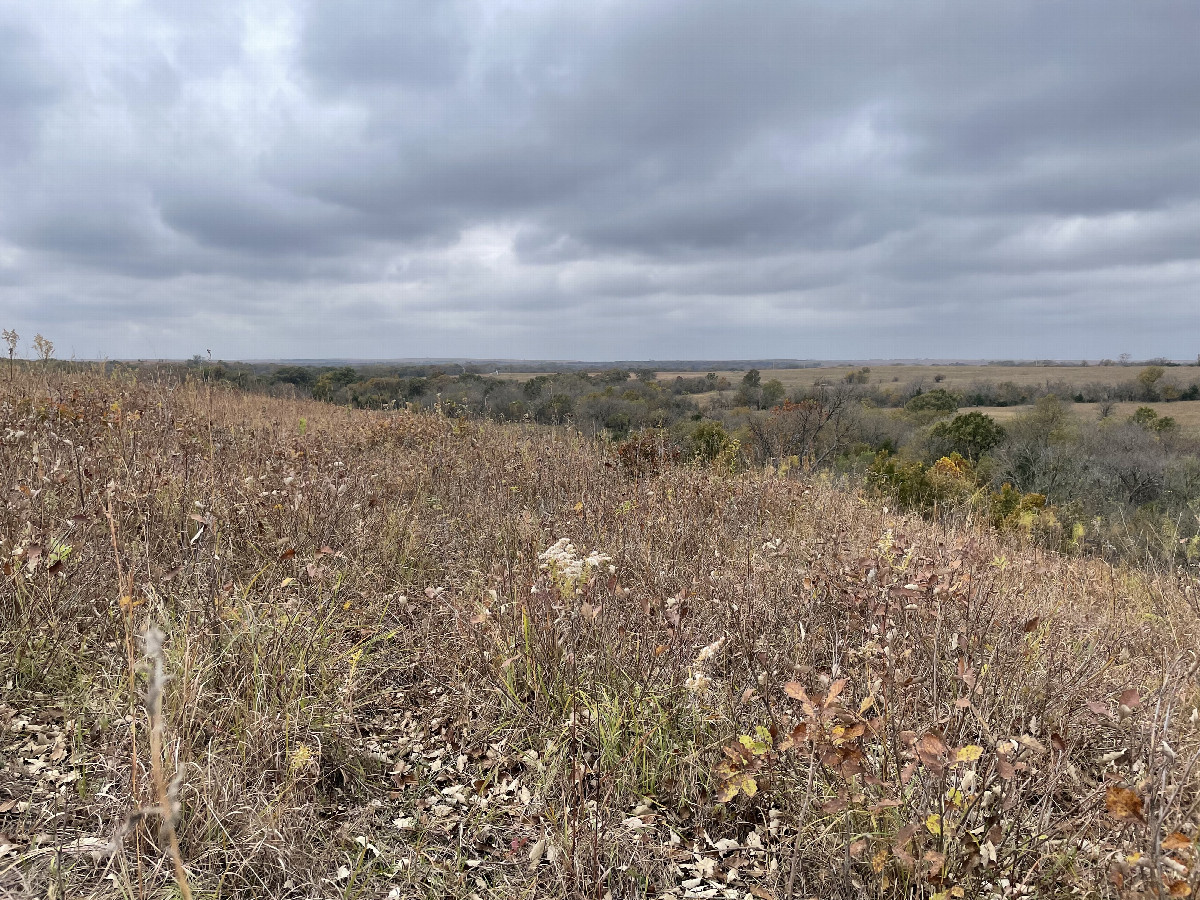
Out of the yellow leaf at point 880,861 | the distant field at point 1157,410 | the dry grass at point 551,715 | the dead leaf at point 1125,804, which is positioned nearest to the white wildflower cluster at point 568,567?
the dry grass at point 551,715

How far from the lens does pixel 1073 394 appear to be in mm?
53031

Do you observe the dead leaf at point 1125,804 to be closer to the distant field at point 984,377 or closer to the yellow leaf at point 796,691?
the yellow leaf at point 796,691

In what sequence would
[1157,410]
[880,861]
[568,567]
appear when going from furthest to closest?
[1157,410], [568,567], [880,861]

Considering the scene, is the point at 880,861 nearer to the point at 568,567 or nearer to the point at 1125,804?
the point at 1125,804

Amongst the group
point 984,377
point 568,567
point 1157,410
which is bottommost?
point 568,567

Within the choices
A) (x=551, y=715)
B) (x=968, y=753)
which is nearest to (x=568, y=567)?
(x=551, y=715)

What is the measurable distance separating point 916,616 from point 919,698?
53cm

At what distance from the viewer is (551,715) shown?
8.46 ft

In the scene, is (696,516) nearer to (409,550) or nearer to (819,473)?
(409,550)

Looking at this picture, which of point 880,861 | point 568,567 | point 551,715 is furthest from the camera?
point 568,567

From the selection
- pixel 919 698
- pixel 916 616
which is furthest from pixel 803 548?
pixel 919 698

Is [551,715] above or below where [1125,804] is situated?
below

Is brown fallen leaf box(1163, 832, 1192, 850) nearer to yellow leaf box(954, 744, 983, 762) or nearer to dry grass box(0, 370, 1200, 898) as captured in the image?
dry grass box(0, 370, 1200, 898)

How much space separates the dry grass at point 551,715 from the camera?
178cm
